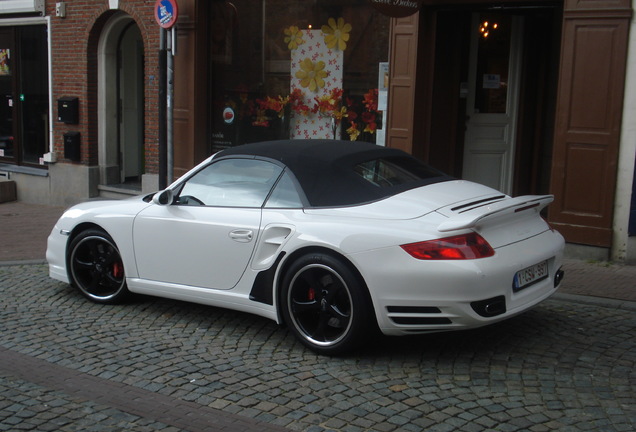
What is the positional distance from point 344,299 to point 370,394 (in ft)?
2.60

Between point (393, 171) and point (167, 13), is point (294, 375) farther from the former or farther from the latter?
point (167, 13)

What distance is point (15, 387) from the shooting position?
203 inches

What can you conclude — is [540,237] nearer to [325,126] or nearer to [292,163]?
[292,163]

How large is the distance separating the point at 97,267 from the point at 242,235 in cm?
181

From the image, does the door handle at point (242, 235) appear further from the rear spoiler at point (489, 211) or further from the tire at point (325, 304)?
the rear spoiler at point (489, 211)

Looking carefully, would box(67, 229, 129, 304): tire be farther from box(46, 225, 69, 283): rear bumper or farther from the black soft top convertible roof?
the black soft top convertible roof

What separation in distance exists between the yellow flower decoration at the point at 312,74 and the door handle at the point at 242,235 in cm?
612

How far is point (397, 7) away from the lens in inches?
365

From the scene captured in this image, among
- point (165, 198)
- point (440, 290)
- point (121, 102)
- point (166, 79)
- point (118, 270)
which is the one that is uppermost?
point (166, 79)

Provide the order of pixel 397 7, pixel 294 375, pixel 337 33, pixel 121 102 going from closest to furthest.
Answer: pixel 294 375 → pixel 397 7 → pixel 337 33 → pixel 121 102

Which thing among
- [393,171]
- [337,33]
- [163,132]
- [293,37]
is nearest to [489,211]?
[393,171]

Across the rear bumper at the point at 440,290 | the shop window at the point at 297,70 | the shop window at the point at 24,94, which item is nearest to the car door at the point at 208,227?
the rear bumper at the point at 440,290

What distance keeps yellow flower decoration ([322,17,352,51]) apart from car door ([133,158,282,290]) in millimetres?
5416

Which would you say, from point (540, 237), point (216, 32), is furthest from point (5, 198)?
point (540, 237)
